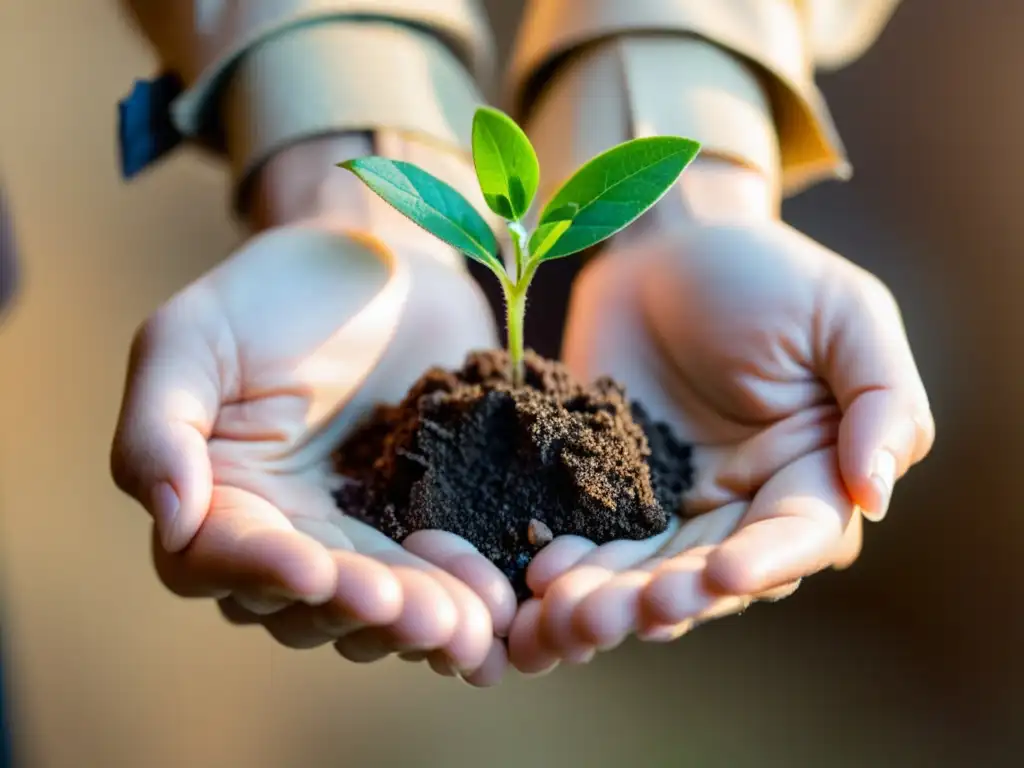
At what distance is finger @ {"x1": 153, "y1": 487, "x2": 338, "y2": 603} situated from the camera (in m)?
0.47

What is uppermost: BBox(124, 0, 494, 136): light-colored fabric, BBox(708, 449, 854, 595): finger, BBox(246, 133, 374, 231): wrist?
BBox(124, 0, 494, 136): light-colored fabric

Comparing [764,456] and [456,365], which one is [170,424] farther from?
[764,456]

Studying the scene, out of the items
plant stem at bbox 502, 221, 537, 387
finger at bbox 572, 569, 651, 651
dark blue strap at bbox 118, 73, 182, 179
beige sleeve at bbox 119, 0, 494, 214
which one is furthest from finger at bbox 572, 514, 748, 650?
dark blue strap at bbox 118, 73, 182, 179

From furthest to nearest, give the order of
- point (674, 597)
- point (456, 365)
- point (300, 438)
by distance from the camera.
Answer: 1. point (456, 365)
2. point (300, 438)
3. point (674, 597)

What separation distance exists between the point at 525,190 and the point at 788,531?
30cm

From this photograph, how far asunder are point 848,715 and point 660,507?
467 mm

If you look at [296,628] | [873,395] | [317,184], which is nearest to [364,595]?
[296,628]

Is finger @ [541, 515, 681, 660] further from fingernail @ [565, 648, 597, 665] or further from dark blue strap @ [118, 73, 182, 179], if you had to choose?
dark blue strap @ [118, 73, 182, 179]

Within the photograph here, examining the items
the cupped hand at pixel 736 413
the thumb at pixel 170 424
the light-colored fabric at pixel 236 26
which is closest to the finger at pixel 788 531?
the cupped hand at pixel 736 413

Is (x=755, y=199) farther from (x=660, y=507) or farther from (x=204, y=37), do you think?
(x=204, y=37)

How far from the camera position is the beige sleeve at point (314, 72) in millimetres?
851

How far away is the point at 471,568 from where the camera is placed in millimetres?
552

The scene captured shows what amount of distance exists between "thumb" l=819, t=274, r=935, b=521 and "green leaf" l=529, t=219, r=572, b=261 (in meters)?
0.22

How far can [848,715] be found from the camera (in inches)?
35.6
